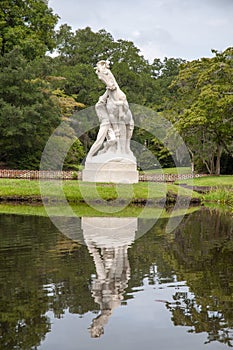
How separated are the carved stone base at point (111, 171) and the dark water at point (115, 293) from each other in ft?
41.3

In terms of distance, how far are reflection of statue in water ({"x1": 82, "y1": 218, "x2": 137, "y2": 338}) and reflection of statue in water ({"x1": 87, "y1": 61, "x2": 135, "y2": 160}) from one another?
9613mm

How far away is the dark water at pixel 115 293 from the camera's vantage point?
16.9 feet

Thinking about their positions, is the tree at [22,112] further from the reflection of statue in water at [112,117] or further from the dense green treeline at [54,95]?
the reflection of statue in water at [112,117]

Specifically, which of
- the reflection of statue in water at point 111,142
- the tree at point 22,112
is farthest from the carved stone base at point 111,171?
the tree at point 22,112

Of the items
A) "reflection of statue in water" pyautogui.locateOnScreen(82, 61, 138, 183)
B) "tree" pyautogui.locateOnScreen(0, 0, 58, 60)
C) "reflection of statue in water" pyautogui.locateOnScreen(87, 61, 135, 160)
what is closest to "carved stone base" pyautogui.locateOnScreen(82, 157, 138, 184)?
"reflection of statue in water" pyautogui.locateOnScreen(82, 61, 138, 183)

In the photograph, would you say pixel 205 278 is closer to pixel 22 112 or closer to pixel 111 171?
pixel 111 171

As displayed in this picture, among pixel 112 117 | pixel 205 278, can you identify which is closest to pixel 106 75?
pixel 112 117

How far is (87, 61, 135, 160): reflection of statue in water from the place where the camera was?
24141mm

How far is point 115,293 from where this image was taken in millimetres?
6609

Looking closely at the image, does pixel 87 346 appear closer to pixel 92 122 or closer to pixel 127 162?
pixel 127 162

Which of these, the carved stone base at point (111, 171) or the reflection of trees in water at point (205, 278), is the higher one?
the carved stone base at point (111, 171)

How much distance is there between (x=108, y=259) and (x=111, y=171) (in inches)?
603

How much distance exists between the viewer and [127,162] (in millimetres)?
24484

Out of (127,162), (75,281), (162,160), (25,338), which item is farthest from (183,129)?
(25,338)
